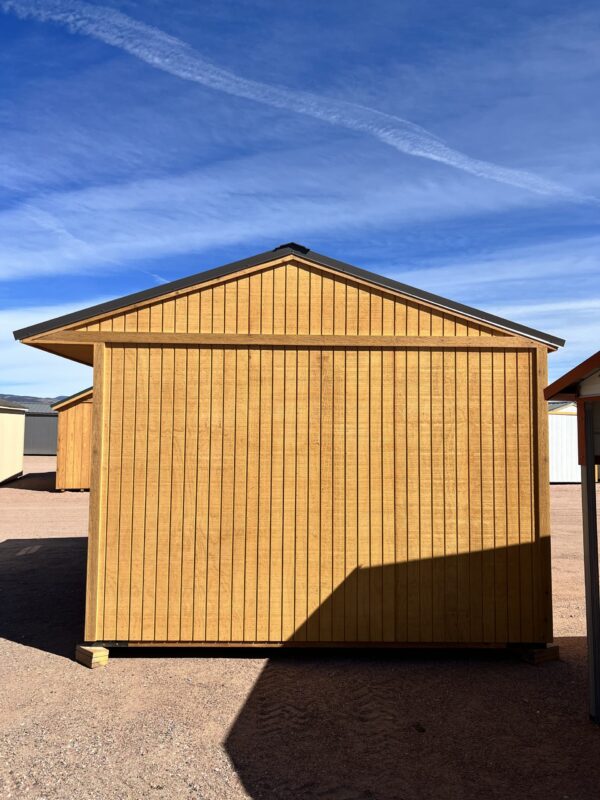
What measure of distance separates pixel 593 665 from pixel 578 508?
15.5 m

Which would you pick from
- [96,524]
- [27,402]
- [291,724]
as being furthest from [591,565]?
[27,402]

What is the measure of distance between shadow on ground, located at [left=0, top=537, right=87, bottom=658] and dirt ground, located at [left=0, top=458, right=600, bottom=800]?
0.06 meters

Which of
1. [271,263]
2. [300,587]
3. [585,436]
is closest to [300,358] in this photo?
[271,263]

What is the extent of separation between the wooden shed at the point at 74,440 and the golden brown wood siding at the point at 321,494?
1568cm

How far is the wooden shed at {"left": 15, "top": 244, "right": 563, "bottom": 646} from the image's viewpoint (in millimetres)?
6934

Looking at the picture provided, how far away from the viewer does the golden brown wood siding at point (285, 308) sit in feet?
23.4

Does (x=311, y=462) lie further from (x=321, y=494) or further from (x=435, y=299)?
(x=435, y=299)

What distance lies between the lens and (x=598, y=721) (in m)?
5.38

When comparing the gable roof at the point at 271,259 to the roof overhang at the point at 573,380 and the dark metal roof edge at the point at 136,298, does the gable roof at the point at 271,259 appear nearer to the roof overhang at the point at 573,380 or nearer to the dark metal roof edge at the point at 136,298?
the dark metal roof edge at the point at 136,298

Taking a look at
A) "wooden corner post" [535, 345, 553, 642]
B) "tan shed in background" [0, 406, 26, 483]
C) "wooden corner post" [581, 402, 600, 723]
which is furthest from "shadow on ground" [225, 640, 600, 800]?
"tan shed in background" [0, 406, 26, 483]

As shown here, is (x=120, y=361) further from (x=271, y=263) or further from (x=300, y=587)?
(x=300, y=587)

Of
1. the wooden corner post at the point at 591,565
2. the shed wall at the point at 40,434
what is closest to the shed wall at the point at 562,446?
the wooden corner post at the point at 591,565

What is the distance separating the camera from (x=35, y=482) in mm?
26406

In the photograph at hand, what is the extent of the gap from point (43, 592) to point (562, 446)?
22551mm
